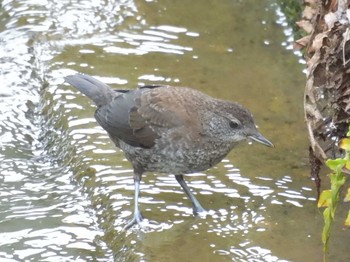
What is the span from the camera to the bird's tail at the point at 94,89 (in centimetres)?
664

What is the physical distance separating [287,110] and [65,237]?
2.14 metres

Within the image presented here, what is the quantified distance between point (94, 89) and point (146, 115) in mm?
612

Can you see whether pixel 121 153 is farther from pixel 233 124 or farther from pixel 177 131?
pixel 233 124

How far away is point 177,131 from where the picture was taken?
6105mm

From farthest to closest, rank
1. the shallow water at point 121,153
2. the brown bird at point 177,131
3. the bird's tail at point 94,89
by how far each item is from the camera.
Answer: the bird's tail at point 94,89 < the brown bird at point 177,131 < the shallow water at point 121,153

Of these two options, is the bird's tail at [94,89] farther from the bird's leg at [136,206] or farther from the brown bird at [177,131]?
the bird's leg at [136,206]

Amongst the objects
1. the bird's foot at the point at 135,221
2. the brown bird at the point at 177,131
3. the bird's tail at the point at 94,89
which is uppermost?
the bird's tail at the point at 94,89

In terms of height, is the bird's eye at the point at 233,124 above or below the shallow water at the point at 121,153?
above

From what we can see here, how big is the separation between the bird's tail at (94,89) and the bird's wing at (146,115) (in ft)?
0.36

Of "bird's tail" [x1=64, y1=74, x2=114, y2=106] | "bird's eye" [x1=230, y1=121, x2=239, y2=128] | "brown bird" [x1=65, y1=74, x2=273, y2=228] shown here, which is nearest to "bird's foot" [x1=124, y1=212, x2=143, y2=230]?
"brown bird" [x1=65, y1=74, x2=273, y2=228]

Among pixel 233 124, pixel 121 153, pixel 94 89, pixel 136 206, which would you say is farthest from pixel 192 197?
pixel 94 89

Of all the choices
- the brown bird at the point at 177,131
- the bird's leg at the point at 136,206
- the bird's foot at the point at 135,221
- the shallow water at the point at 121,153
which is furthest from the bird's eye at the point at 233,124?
the bird's foot at the point at 135,221

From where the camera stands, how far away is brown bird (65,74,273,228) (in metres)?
6.07

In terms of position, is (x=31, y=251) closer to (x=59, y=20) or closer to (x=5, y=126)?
(x=5, y=126)
